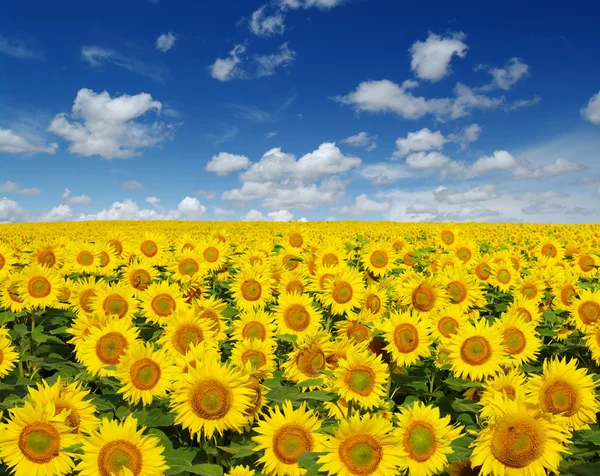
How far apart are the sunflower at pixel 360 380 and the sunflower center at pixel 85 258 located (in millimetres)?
5832

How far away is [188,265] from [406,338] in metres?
4.23

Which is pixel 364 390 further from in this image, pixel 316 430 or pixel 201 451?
pixel 201 451

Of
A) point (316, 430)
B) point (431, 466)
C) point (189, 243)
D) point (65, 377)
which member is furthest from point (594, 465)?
point (189, 243)

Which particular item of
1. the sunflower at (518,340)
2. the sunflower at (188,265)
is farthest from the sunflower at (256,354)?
the sunflower at (188,265)

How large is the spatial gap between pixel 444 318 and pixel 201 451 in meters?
3.03

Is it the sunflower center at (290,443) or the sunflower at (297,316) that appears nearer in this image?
the sunflower center at (290,443)

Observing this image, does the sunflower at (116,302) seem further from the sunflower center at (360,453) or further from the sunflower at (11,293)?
the sunflower center at (360,453)

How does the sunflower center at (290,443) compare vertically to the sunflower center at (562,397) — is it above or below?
below

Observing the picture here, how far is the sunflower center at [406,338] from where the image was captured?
15.1 ft

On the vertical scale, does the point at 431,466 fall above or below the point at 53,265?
below

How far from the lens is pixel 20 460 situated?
3232mm

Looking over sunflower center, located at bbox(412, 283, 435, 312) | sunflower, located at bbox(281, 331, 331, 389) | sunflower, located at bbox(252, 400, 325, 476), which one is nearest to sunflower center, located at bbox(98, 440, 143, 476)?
sunflower, located at bbox(252, 400, 325, 476)

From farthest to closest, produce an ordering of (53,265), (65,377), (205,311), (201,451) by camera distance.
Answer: (53,265) < (205,311) < (65,377) < (201,451)

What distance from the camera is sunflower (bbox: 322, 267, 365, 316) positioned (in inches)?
246
